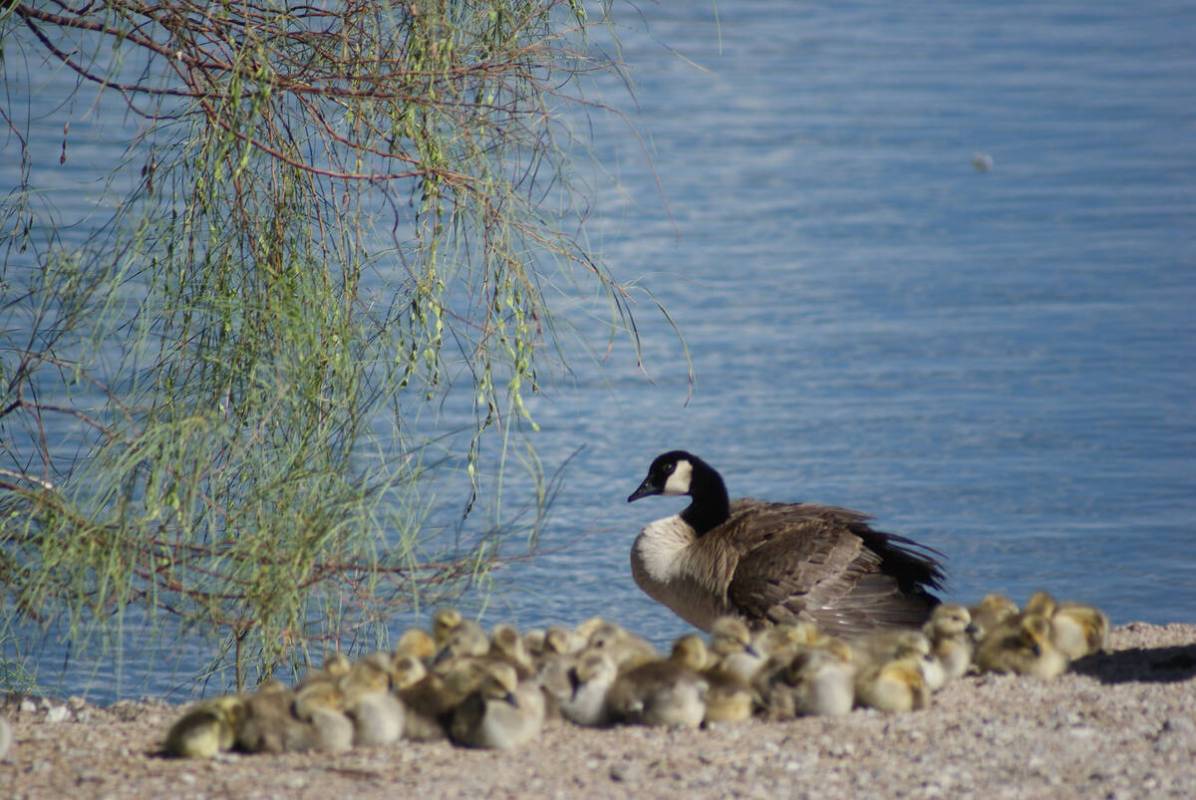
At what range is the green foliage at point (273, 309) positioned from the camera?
6.03 metres

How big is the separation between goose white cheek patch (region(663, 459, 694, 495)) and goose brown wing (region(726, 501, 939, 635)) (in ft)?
1.36

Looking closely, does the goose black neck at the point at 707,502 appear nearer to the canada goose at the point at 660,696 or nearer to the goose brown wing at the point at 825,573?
the goose brown wing at the point at 825,573

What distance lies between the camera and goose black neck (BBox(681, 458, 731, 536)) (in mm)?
8133

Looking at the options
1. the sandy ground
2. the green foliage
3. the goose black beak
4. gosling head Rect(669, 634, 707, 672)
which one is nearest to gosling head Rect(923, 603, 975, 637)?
the sandy ground

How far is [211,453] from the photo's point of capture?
6328 millimetres

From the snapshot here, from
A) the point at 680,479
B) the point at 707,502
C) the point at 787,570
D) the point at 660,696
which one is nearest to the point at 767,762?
the point at 660,696

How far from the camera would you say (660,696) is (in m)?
5.46

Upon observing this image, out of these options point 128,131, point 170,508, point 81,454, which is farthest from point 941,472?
point 128,131

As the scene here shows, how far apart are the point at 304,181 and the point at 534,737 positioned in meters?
2.69

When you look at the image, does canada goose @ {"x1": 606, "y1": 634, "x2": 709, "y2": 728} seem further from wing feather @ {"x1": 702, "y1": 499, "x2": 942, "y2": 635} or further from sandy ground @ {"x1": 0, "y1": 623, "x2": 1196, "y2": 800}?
wing feather @ {"x1": 702, "y1": 499, "x2": 942, "y2": 635}

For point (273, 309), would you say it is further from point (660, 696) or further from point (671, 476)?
Answer: point (671, 476)

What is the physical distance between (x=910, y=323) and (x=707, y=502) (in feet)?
22.6

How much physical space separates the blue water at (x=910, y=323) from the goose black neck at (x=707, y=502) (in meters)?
0.61

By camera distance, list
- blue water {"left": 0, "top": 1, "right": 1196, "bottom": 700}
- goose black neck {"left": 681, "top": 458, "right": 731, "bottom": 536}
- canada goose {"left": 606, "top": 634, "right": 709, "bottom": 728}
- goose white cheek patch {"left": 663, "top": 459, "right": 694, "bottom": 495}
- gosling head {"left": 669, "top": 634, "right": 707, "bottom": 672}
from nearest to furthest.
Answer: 1. canada goose {"left": 606, "top": 634, "right": 709, "bottom": 728}
2. gosling head {"left": 669, "top": 634, "right": 707, "bottom": 672}
3. goose black neck {"left": 681, "top": 458, "right": 731, "bottom": 536}
4. goose white cheek patch {"left": 663, "top": 459, "right": 694, "bottom": 495}
5. blue water {"left": 0, "top": 1, "right": 1196, "bottom": 700}
